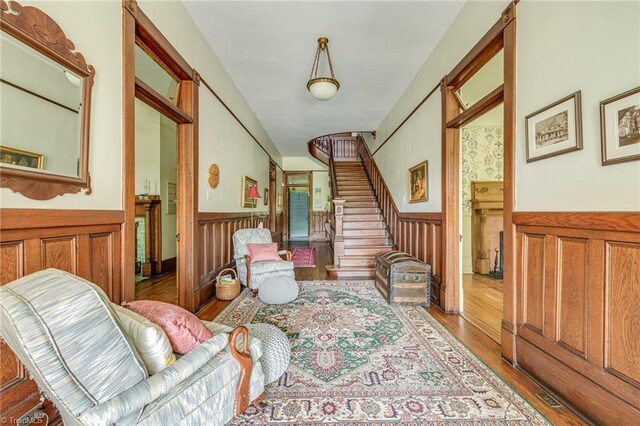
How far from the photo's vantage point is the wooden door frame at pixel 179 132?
2031 millimetres

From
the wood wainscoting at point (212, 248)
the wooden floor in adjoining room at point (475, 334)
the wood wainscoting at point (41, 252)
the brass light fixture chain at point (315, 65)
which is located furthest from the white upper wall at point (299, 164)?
the wood wainscoting at point (41, 252)

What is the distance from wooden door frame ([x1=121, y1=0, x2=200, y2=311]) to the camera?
2031 millimetres

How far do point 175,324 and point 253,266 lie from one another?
2470mm

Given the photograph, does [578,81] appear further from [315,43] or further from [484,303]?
[484,303]

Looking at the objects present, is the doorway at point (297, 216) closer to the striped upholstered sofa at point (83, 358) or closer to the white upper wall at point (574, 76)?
the white upper wall at point (574, 76)

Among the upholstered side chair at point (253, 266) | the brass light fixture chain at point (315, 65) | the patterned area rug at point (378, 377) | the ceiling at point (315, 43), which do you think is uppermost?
the ceiling at point (315, 43)

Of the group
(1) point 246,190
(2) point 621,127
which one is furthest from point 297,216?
(2) point 621,127

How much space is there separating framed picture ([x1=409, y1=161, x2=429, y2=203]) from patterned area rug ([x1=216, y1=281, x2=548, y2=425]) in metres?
1.60

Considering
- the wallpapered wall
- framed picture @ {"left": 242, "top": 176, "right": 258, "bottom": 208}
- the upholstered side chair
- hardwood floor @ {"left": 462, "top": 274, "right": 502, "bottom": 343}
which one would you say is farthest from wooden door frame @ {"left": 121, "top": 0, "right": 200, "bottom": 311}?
the wallpapered wall

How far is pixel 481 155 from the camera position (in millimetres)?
5258

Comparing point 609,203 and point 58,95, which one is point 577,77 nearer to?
point 609,203

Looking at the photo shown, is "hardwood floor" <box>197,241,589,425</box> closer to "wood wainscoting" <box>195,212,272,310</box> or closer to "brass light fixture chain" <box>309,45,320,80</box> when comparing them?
"wood wainscoting" <box>195,212,272,310</box>

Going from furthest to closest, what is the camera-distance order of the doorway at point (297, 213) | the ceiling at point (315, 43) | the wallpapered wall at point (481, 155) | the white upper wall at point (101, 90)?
1. the doorway at point (297, 213)
2. the wallpapered wall at point (481, 155)
3. the ceiling at point (315, 43)
4. the white upper wall at point (101, 90)

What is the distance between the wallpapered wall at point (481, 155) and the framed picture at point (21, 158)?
223 inches
